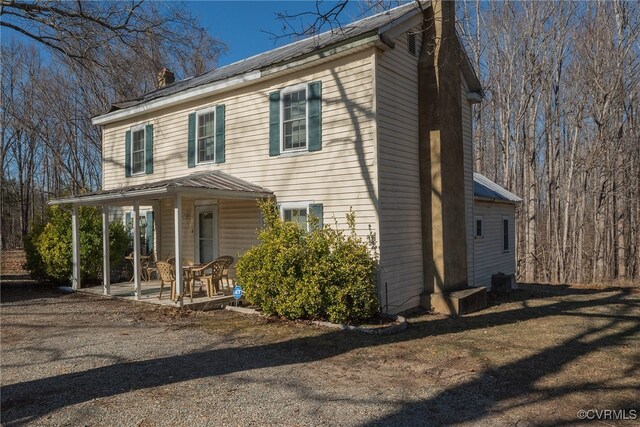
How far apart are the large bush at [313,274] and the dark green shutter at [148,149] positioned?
250 inches

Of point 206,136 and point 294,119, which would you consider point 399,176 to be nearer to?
point 294,119

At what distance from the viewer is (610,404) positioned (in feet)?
14.8

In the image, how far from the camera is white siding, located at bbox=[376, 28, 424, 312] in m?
8.92

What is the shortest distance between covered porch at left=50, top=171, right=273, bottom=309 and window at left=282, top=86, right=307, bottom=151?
1.31m

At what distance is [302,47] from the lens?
1152 centimetres

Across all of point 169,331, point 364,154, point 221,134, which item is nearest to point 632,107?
point 364,154

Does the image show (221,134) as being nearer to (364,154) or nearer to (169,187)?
(169,187)

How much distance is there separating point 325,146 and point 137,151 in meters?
7.61

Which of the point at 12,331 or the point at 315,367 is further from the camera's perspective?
the point at 12,331

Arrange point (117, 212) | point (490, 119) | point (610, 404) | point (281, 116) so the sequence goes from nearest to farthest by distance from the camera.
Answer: point (610, 404), point (281, 116), point (117, 212), point (490, 119)

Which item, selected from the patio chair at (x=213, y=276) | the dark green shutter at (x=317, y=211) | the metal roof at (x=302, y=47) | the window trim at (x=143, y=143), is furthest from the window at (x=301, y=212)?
the window trim at (x=143, y=143)

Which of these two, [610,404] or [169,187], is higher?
[169,187]

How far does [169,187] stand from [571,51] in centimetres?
2138

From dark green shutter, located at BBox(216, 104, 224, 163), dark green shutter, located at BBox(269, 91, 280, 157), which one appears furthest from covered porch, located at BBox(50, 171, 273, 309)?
A: dark green shutter, located at BBox(269, 91, 280, 157)
